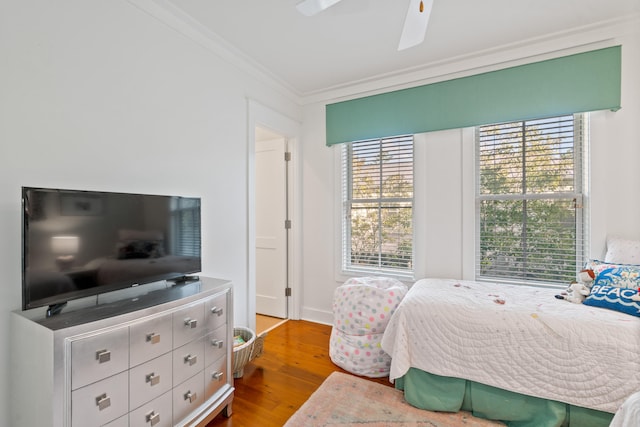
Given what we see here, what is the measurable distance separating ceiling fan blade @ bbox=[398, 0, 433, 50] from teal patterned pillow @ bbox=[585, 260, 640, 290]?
6.17 ft

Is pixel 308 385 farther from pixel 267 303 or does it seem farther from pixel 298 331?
pixel 267 303

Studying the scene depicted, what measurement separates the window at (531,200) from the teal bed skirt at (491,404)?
1.12m

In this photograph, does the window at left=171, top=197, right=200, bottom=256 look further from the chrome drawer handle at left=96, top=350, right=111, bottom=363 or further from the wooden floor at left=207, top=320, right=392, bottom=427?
the wooden floor at left=207, top=320, right=392, bottom=427

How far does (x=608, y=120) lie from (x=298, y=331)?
10.7 feet

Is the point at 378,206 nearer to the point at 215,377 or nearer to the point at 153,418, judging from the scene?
the point at 215,377

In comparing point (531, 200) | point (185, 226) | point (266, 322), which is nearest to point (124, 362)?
point (185, 226)

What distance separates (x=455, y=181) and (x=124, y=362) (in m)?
2.74

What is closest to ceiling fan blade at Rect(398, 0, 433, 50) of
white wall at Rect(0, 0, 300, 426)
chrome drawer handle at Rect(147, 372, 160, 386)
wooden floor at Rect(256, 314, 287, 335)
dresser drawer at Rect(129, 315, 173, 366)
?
white wall at Rect(0, 0, 300, 426)

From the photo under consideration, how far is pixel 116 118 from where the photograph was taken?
172 cm

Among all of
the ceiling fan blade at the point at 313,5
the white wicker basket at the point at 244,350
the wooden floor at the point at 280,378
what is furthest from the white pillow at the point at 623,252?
the white wicker basket at the point at 244,350

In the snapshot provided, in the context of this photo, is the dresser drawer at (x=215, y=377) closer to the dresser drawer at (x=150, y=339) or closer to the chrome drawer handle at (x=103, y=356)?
the dresser drawer at (x=150, y=339)

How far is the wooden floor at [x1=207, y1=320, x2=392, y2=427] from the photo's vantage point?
72.1 inches

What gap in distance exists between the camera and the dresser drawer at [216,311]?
1.72m

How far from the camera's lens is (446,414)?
1812mm
